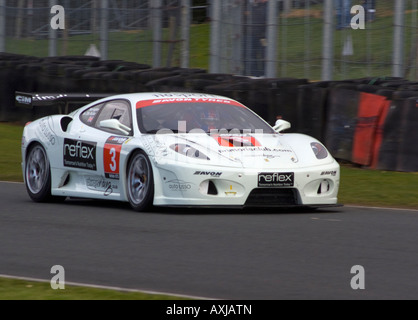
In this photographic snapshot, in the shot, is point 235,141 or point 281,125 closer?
point 235,141

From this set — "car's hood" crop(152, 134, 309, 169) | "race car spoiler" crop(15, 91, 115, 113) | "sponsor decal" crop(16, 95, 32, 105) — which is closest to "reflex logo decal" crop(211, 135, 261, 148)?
"car's hood" crop(152, 134, 309, 169)

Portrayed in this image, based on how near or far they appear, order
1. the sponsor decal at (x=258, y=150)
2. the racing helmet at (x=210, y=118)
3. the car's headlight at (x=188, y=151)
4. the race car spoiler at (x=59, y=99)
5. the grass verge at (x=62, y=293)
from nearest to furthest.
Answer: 1. the grass verge at (x=62, y=293)
2. the car's headlight at (x=188, y=151)
3. the sponsor decal at (x=258, y=150)
4. the racing helmet at (x=210, y=118)
5. the race car spoiler at (x=59, y=99)

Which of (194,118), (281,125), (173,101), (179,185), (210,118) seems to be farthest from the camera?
(281,125)

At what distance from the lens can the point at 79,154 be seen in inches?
398

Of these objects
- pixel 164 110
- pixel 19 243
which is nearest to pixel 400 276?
pixel 19 243

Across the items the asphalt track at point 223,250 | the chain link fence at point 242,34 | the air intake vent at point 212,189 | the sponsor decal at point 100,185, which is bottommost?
the asphalt track at point 223,250

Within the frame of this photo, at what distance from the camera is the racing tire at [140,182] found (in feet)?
29.4

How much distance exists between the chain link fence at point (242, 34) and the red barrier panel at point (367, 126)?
3.93 m

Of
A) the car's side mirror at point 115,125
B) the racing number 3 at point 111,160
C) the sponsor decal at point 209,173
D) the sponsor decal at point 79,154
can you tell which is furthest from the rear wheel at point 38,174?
the sponsor decal at point 209,173

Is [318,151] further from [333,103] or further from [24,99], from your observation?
[333,103]

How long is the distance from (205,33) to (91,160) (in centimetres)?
2013

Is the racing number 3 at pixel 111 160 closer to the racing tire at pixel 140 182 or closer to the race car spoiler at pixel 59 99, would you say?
the racing tire at pixel 140 182

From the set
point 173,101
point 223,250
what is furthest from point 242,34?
point 223,250

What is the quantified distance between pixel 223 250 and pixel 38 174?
4280 mm
